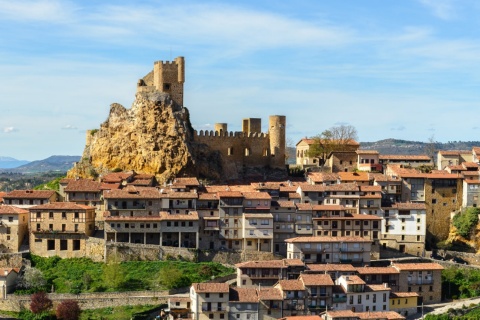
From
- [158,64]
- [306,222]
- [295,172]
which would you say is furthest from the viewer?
[295,172]

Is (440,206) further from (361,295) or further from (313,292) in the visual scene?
(313,292)

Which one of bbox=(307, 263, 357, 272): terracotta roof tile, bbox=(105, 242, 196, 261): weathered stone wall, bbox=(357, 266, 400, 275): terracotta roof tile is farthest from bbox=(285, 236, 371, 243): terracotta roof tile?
bbox=(105, 242, 196, 261): weathered stone wall

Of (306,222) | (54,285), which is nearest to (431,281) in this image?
(306,222)

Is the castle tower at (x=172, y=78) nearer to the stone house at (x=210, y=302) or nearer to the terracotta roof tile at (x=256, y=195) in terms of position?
the terracotta roof tile at (x=256, y=195)

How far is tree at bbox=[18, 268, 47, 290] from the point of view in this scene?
210ft

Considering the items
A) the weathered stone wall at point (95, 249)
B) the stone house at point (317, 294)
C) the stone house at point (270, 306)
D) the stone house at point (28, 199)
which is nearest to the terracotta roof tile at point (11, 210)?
the stone house at point (28, 199)

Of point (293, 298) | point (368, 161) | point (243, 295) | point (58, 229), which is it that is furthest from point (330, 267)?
point (368, 161)

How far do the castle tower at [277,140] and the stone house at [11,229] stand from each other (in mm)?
32554

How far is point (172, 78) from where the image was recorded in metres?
85.6

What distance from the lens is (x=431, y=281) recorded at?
67562 mm

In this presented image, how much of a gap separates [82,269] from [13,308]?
21.8ft

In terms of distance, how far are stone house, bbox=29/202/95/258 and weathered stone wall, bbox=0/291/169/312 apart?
7.14 m

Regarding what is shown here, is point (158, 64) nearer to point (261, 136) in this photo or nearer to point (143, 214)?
point (261, 136)

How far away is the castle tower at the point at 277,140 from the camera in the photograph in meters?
91.8
